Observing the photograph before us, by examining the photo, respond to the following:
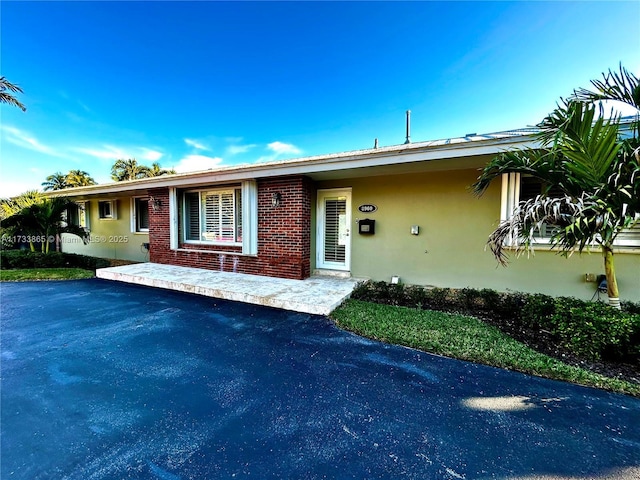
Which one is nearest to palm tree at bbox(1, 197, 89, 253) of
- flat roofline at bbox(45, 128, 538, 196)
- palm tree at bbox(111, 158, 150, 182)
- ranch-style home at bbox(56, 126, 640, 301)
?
ranch-style home at bbox(56, 126, 640, 301)

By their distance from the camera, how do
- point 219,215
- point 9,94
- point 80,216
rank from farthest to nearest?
point 80,216
point 9,94
point 219,215

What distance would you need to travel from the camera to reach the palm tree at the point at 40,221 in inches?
337

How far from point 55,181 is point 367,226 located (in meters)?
34.7

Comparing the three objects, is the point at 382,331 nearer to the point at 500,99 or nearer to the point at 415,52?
the point at 500,99

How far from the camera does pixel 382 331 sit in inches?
143

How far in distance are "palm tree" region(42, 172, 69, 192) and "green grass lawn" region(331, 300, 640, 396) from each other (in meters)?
A: 34.5

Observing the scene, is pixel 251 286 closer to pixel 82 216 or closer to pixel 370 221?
pixel 370 221

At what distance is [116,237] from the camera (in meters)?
10.6

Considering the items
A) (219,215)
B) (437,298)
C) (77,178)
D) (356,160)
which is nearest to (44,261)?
(219,215)

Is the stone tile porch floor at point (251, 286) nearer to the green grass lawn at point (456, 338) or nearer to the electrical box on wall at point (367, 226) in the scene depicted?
the green grass lawn at point (456, 338)

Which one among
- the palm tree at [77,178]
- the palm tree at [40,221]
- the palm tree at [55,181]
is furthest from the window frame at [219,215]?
the palm tree at [55,181]

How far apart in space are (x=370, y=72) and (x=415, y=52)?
1685 mm

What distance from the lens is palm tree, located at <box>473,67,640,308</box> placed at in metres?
2.71

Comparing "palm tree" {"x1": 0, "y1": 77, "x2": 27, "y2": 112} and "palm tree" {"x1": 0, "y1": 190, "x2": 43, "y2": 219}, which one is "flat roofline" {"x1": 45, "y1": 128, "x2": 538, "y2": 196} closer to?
"palm tree" {"x1": 0, "y1": 190, "x2": 43, "y2": 219}
